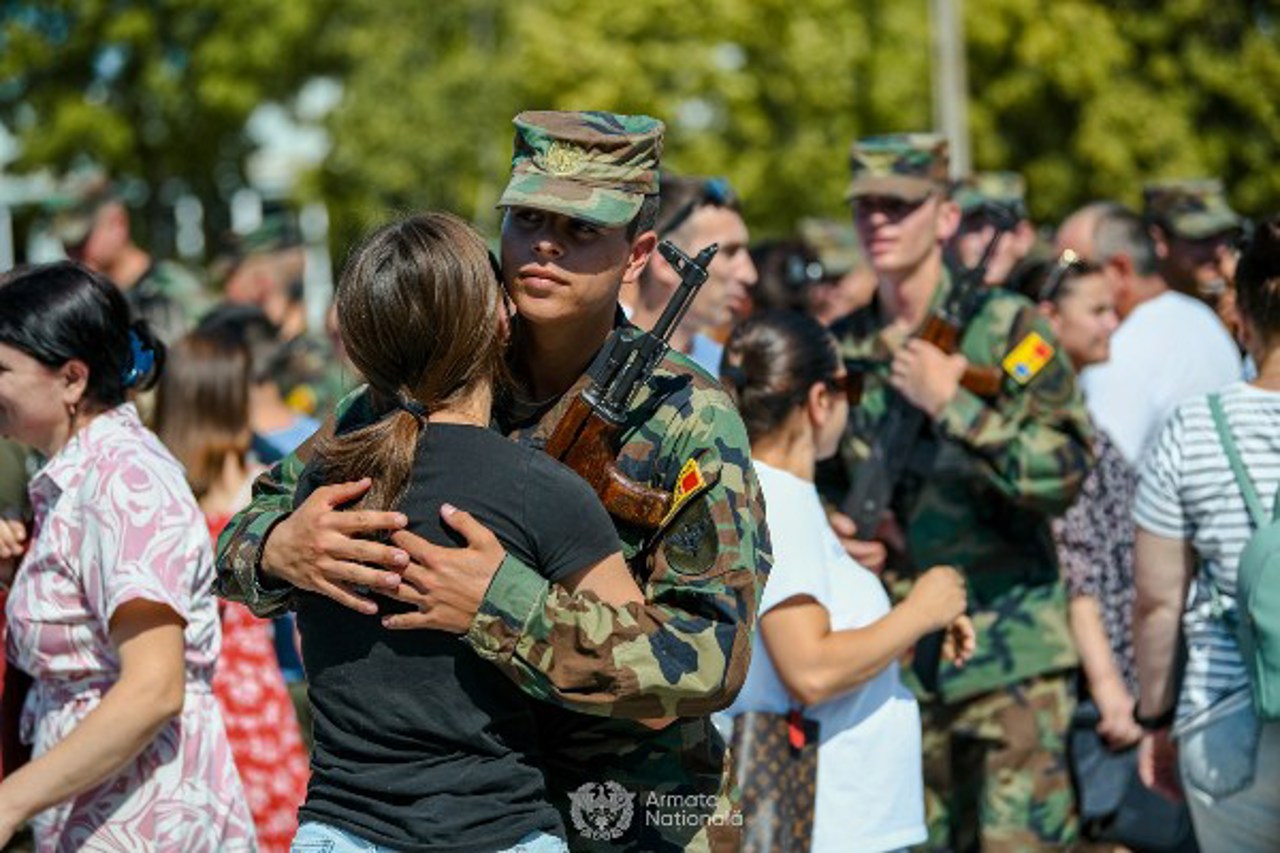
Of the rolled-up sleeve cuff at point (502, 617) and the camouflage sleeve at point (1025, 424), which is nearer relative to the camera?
the rolled-up sleeve cuff at point (502, 617)

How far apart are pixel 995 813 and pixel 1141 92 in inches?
1010

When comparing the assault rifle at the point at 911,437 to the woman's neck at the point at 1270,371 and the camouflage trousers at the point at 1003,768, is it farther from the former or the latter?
the woman's neck at the point at 1270,371

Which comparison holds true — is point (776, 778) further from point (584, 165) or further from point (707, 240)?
point (707, 240)

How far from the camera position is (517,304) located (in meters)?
3.49

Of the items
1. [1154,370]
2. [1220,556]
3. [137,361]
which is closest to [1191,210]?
[1154,370]

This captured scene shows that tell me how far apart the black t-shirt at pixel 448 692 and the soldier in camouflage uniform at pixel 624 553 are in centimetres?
7

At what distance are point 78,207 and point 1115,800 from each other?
247 inches

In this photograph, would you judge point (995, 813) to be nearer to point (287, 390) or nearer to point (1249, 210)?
point (287, 390)

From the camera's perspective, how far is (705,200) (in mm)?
6586

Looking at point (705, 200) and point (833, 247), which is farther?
point (833, 247)

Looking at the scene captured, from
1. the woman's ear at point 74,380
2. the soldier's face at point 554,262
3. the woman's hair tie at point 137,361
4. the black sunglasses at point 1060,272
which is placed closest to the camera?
the soldier's face at point 554,262

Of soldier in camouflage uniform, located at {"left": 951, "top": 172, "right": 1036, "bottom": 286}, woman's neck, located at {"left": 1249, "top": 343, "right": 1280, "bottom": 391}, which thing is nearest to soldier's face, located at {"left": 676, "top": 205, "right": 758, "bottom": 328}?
soldier in camouflage uniform, located at {"left": 951, "top": 172, "right": 1036, "bottom": 286}

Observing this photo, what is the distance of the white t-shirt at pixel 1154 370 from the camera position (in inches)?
321

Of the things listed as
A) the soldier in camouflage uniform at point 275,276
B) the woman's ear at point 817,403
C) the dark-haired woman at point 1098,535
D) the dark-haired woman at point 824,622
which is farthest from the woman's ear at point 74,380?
the soldier in camouflage uniform at point 275,276
